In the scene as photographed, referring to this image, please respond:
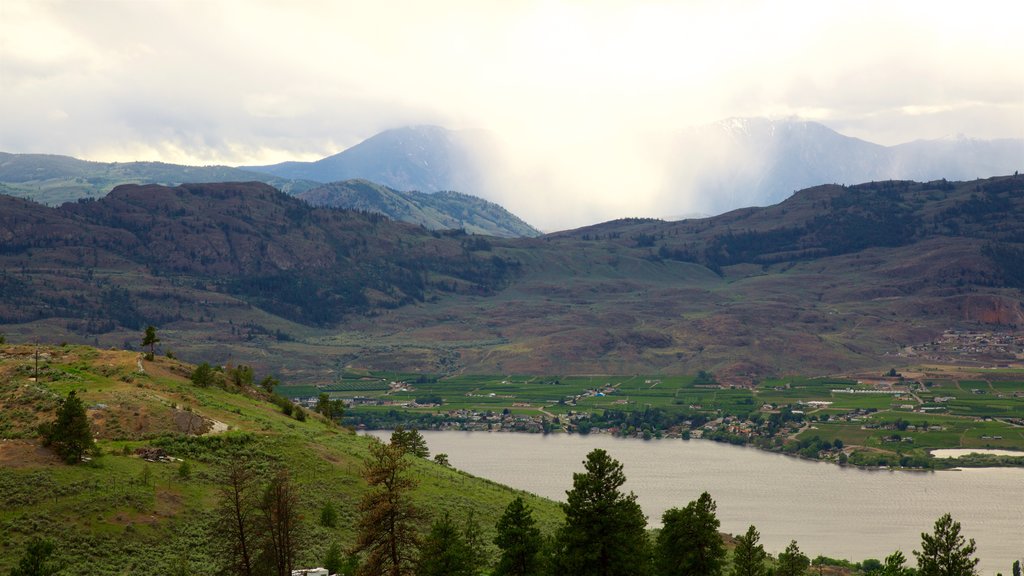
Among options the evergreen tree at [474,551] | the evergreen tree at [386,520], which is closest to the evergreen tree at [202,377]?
the evergreen tree at [474,551]

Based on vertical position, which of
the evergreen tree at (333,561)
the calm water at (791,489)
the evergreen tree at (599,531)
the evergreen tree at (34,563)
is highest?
the evergreen tree at (599,531)


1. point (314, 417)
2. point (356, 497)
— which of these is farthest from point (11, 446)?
point (314, 417)

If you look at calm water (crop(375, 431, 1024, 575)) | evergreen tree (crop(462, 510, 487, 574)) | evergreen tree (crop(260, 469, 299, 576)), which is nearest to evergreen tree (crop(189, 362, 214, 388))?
evergreen tree (crop(462, 510, 487, 574))

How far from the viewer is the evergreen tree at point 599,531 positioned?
50594mm

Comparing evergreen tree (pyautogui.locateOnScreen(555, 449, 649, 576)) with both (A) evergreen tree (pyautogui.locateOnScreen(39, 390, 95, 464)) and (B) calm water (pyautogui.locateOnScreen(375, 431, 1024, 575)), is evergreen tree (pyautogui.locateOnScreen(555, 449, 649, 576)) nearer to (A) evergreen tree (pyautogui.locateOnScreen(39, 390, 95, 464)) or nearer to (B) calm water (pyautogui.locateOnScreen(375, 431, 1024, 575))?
(A) evergreen tree (pyautogui.locateOnScreen(39, 390, 95, 464))

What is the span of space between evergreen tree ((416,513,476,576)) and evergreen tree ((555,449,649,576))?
15.2ft

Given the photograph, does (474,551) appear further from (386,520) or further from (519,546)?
(386,520)

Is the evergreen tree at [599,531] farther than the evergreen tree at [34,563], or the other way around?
the evergreen tree at [599,531]

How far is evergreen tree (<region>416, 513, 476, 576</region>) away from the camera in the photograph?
1909 inches

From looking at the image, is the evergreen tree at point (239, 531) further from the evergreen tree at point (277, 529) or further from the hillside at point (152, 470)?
the hillside at point (152, 470)

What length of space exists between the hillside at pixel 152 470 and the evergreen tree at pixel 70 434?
0.65 m

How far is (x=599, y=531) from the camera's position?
51.0m

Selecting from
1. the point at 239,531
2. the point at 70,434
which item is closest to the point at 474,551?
the point at 239,531

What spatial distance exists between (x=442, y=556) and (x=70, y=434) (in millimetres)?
25291
